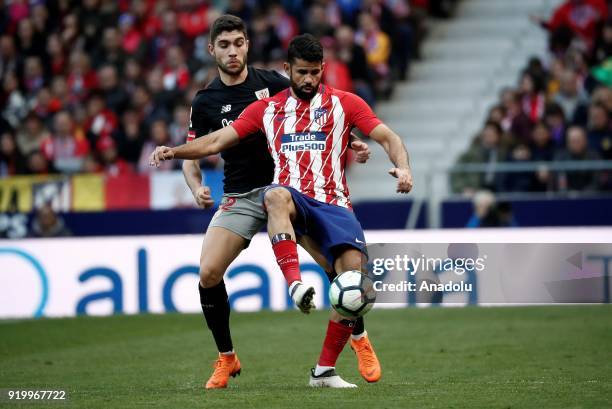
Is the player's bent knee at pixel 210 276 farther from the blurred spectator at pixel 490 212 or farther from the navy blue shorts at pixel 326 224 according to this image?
the blurred spectator at pixel 490 212

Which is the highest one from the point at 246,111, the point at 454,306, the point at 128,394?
the point at 246,111

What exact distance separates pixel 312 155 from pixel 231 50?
1.22 meters

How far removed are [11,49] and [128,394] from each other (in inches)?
648

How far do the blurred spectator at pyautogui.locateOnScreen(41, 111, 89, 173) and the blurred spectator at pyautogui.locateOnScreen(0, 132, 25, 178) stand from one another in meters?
0.45

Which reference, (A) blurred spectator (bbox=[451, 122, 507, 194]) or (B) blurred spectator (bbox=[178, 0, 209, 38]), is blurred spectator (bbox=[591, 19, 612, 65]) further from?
(B) blurred spectator (bbox=[178, 0, 209, 38])

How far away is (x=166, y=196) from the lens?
57.9 ft

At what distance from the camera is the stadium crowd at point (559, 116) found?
1583cm

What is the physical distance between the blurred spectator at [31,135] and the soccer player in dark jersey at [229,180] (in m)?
12.0

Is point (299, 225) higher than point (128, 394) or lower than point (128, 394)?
higher

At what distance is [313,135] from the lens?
7926 mm

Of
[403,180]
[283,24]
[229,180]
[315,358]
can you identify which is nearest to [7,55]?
[283,24]

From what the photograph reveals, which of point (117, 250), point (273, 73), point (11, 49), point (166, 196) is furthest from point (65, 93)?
point (273, 73)

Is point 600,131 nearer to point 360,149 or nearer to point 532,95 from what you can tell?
point 532,95

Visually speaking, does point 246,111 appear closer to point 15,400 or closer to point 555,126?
point 15,400
